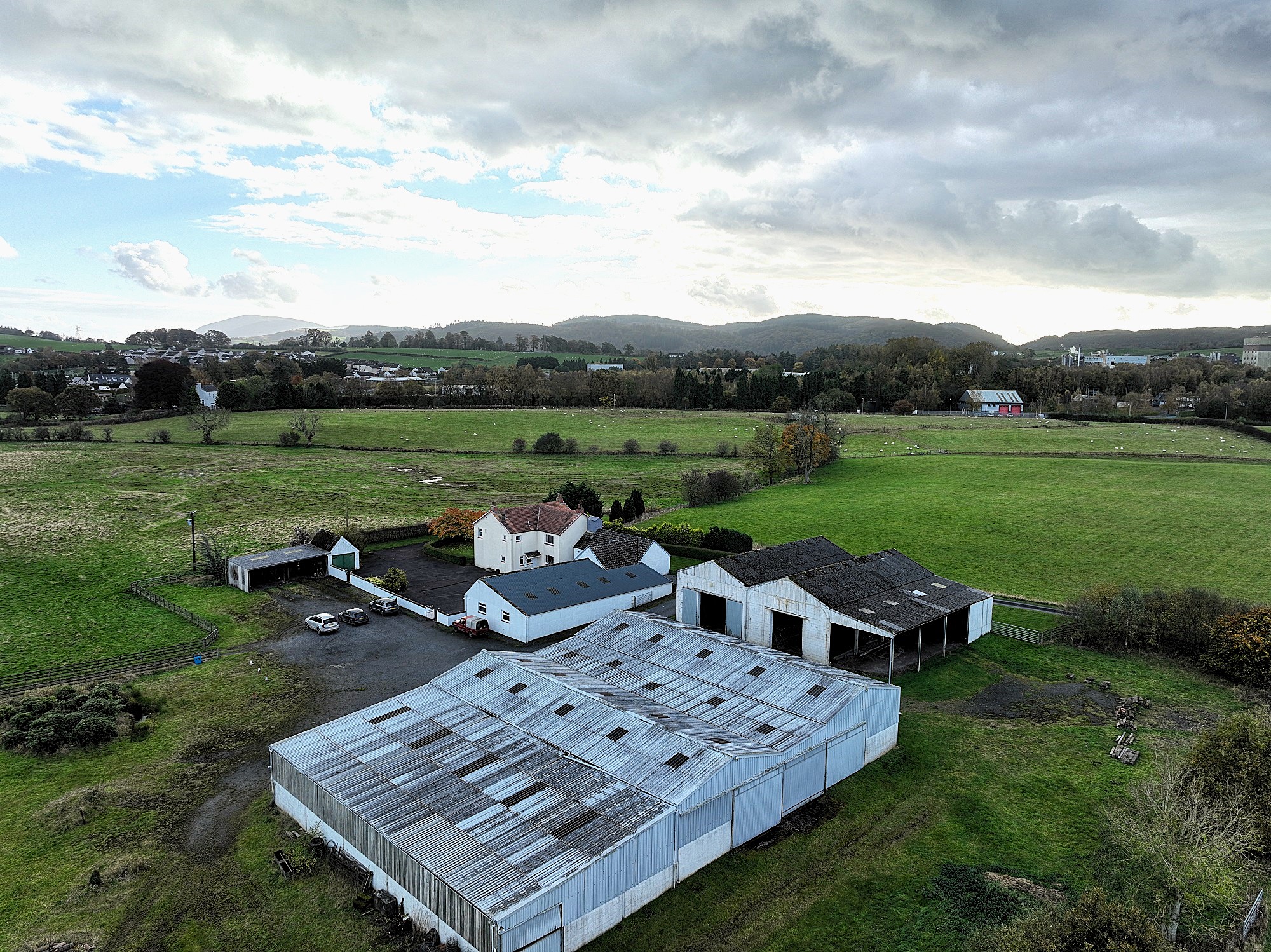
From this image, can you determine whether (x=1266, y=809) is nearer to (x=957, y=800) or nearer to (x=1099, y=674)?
(x=957, y=800)

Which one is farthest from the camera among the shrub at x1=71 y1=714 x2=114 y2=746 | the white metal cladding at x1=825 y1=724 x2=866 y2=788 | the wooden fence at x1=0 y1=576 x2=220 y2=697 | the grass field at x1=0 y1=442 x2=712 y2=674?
the grass field at x1=0 y1=442 x2=712 y2=674

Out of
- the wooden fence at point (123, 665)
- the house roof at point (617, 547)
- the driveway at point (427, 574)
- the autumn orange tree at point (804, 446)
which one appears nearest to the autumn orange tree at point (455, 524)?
the driveway at point (427, 574)

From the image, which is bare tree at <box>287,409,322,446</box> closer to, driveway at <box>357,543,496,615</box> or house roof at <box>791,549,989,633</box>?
driveway at <box>357,543,496,615</box>

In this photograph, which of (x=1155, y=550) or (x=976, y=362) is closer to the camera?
(x=1155, y=550)

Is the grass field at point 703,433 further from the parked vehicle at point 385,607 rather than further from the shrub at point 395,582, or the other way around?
the parked vehicle at point 385,607

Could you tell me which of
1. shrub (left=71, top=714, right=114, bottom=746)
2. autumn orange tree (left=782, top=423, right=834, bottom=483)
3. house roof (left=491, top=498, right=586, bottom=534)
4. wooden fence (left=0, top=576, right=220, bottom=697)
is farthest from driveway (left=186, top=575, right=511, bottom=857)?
autumn orange tree (left=782, top=423, right=834, bottom=483)

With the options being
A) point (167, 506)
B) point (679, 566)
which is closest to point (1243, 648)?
point (679, 566)

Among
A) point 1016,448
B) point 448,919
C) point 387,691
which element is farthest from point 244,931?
point 1016,448
